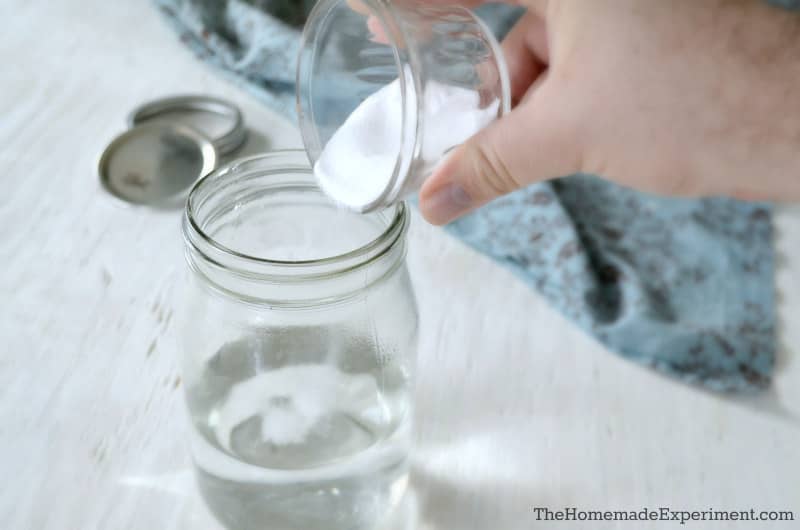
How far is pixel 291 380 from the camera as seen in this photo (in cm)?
62

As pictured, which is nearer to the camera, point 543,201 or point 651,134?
point 651,134

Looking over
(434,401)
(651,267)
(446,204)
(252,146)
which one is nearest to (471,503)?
(434,401)

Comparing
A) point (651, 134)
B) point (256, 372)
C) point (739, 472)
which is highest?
point (651, 134)

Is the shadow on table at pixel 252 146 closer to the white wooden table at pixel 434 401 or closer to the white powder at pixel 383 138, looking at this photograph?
the white wooden table at pixel 434 401

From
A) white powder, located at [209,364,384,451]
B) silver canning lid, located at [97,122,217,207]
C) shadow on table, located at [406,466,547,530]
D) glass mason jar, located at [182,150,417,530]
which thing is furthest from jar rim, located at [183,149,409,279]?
silver canning lid, located at [97,122,217,207]

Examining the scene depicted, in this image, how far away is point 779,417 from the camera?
72 cm

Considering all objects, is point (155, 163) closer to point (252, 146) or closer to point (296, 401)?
point (252, 146)

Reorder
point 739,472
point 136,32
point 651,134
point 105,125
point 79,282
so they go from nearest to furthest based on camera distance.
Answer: point 651,134 → point 739,472 → point 79,282 → point 105,125 → point 136,32

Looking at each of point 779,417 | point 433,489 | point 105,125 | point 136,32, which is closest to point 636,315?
point 779,417

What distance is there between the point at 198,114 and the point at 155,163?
12 cm

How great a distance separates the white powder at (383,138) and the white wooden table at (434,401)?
0.84 ft

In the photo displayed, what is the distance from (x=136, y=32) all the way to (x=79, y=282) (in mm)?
505

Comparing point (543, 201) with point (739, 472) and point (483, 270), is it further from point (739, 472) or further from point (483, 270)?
point (739, 472)

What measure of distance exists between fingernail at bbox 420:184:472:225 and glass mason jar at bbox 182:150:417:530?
28 millimetres
